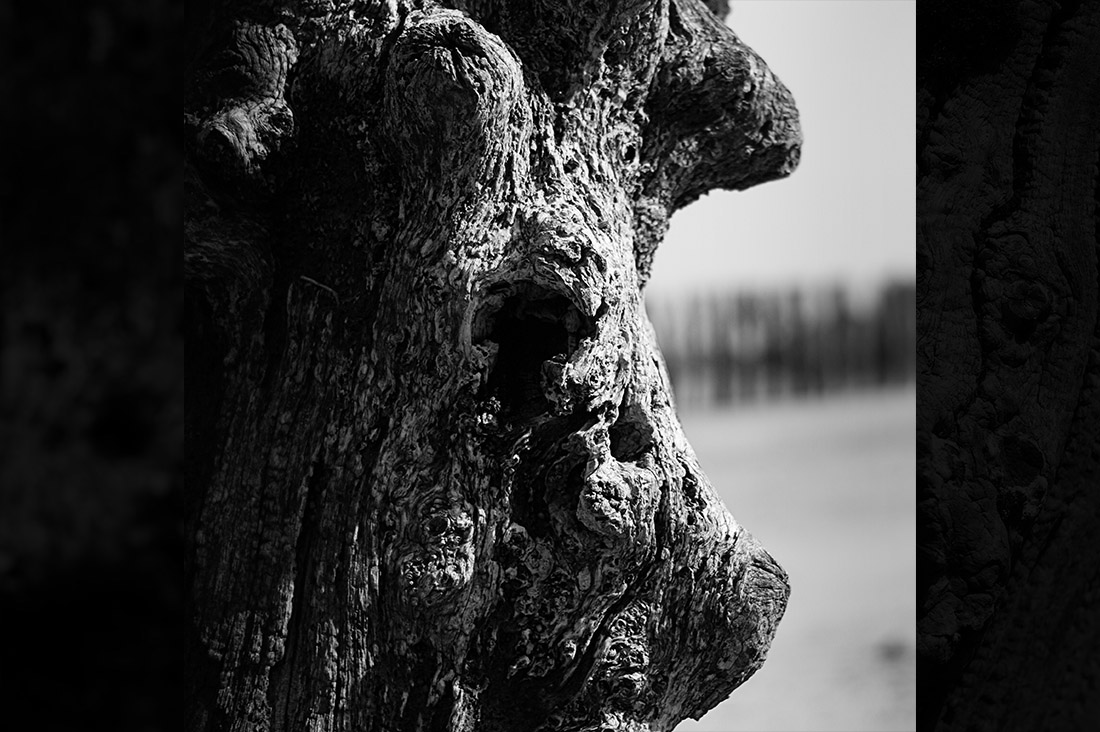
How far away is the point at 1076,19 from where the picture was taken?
0.89 m

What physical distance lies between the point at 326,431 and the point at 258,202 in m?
0.25

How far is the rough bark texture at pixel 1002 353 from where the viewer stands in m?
0.87

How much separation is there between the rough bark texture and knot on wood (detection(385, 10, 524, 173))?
369 mm

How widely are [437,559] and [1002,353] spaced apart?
1.66 ft

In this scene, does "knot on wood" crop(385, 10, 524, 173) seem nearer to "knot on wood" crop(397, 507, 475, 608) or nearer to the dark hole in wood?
the dark hole in wood

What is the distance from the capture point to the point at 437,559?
3.25 feet

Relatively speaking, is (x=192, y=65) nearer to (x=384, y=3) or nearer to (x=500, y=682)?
(x=384, y=3)

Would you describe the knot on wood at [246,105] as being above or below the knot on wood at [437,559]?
above

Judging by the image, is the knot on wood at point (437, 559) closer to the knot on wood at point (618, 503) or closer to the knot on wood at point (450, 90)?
the knot on wood at point (618, 503)

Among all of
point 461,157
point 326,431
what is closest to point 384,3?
point 461,157

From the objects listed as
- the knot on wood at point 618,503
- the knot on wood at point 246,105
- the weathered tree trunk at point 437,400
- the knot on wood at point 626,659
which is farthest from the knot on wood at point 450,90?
the knot on wood at point 626,659

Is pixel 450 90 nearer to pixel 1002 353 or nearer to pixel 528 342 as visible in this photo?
pixel 528 342

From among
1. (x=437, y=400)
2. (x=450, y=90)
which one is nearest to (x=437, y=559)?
(x=437, y=400)

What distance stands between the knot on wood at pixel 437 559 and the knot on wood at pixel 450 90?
0.33 metres
